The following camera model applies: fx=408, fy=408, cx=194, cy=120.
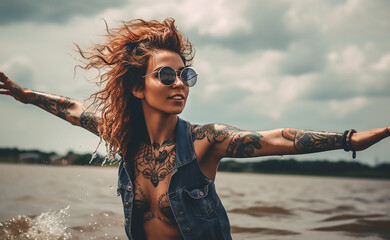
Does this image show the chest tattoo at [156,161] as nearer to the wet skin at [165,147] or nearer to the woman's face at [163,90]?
the wet skin at [165,147]

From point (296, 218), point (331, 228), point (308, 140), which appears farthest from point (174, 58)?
point (296, 218)

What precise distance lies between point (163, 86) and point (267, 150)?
100 cm

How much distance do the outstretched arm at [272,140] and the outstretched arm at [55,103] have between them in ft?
4.54

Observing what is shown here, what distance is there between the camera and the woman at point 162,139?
3.20 metres

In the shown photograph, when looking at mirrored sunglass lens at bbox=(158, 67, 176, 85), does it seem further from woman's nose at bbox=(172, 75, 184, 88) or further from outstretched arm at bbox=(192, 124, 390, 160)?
outstretched arm at bbox=(192, 124, 390, 160)

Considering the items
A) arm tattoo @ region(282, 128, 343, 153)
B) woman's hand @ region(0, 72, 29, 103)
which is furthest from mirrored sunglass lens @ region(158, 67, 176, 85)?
woman's hand @ region(0, 72, 29, 103)

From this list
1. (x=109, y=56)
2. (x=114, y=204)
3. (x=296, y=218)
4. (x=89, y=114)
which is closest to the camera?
(x=109, y=56)

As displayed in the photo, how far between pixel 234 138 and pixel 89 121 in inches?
70.2

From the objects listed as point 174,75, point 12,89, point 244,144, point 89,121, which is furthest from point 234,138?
point 12,89

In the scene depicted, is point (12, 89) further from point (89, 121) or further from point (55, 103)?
point (89, 121)

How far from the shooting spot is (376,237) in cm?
722

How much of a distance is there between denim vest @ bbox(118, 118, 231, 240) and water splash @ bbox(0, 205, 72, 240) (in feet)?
13.8

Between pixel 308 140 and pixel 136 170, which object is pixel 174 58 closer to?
pixel 136 170

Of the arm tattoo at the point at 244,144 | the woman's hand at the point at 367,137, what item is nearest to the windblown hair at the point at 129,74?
the arm tattoo at the point at 244,144
